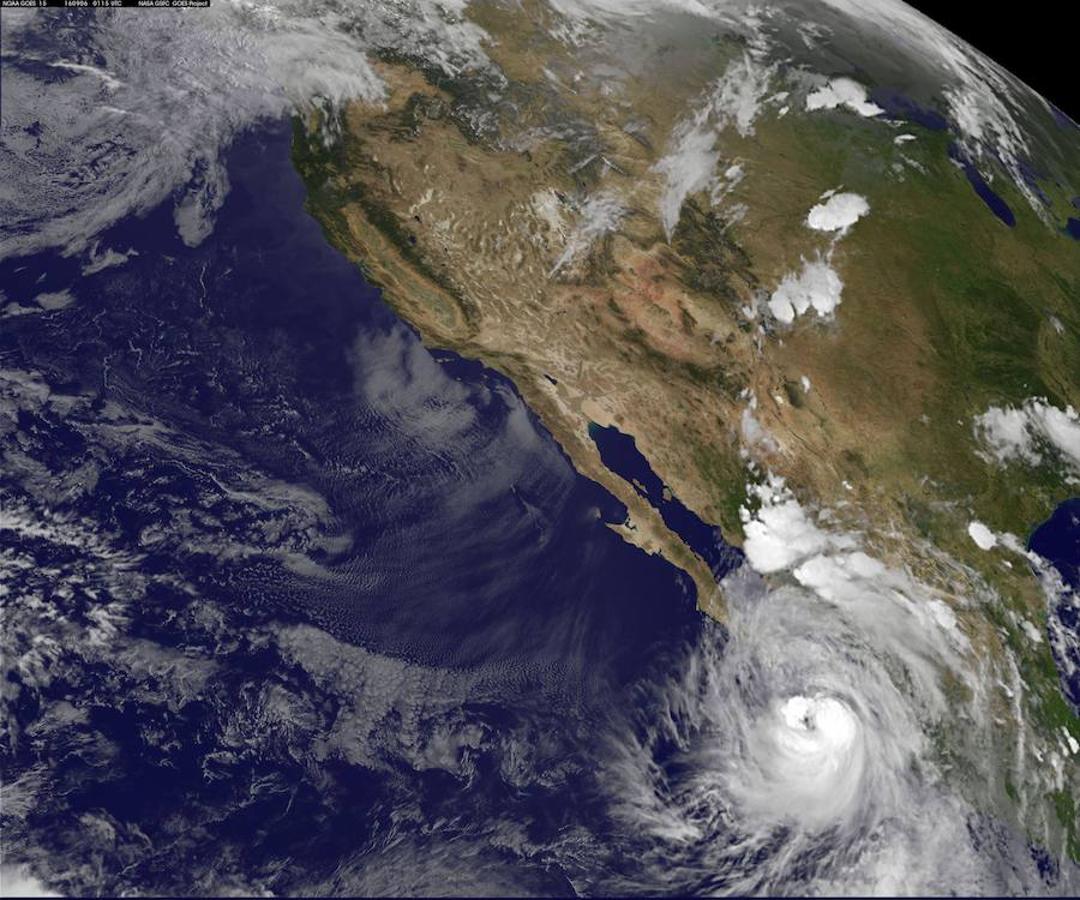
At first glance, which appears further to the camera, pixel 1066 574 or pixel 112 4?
pixel 112 4

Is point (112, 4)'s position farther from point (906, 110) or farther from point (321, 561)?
point (906, 110)

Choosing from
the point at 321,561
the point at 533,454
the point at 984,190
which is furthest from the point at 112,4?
the point at 984,190

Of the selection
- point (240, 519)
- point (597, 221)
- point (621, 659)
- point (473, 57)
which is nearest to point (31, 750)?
point (240, 519)

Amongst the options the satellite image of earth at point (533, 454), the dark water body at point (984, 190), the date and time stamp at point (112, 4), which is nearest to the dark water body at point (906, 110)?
the satellite image of earth at point (533, 454)

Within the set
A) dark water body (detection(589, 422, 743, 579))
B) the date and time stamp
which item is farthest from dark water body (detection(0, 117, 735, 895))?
the date and time stamp

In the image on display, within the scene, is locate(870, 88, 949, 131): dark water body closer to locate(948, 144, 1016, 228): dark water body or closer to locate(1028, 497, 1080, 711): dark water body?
locate(948, 144, 1016, 228): dark water body
